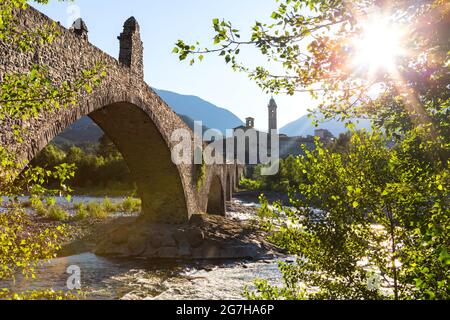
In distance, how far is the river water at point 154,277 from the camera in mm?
11844

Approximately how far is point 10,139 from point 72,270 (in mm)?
8359

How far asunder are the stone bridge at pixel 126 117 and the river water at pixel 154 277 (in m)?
4.45

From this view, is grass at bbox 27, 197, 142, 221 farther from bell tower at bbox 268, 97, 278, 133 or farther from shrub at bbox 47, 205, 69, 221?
bell tower at bbox 268, 97, 278, 133

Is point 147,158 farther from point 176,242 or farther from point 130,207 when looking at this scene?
point 130,207

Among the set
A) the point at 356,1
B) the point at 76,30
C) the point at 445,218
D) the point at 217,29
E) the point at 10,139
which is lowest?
the point at 445,218

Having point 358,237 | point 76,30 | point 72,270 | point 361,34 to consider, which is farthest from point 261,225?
point 72,270

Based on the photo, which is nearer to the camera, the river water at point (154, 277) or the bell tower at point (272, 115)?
the river water at point (154, 277)

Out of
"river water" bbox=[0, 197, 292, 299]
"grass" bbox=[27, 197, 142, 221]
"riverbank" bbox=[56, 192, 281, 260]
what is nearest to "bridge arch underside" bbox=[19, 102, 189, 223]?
"riverbank" bbox=[56, 192, 281, 260]

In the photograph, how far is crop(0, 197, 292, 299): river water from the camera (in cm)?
1184

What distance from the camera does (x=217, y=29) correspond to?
14.2 feet

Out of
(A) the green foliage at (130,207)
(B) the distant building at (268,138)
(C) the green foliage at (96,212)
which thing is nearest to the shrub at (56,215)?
(C) the green foliage at (96,212)

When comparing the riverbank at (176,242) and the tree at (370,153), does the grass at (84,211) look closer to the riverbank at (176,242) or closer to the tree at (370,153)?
the riverbank at (176,242)

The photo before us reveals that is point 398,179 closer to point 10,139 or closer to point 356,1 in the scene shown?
point 356,1

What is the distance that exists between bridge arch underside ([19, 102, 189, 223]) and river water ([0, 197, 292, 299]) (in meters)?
4.08
